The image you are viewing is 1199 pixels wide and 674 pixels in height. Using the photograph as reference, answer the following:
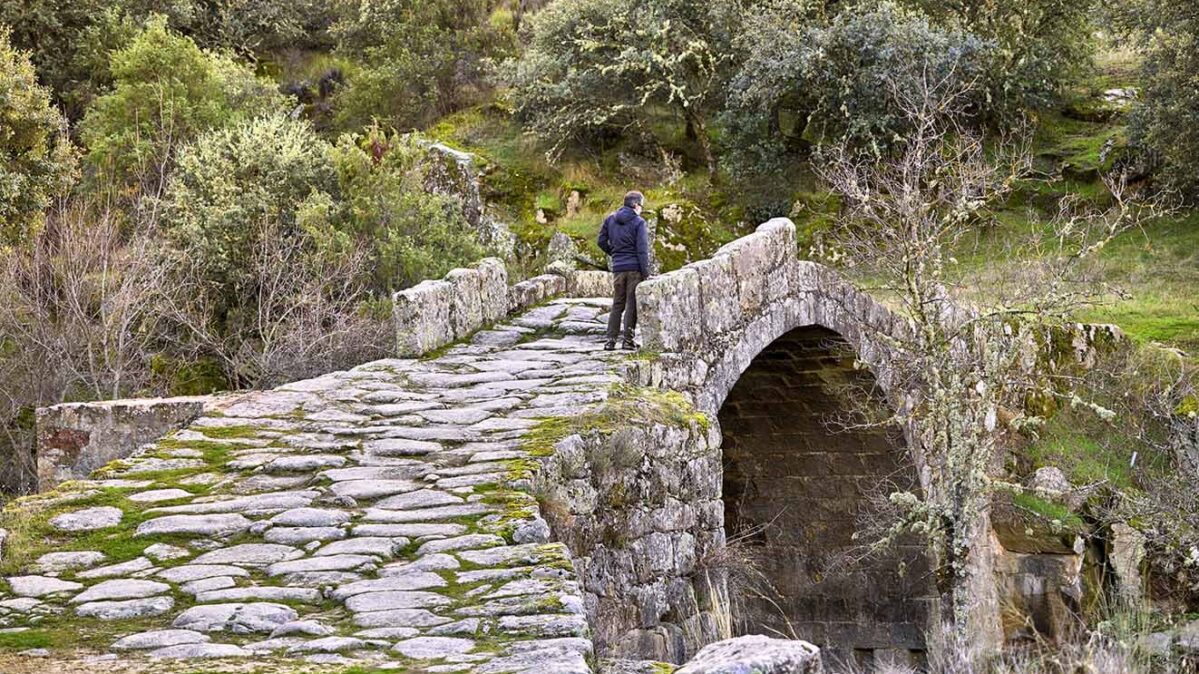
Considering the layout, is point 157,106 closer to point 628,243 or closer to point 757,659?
point 628,243

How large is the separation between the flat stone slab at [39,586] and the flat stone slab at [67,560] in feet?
0.43

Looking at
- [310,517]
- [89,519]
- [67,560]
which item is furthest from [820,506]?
[67,560]

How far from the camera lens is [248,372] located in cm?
1705

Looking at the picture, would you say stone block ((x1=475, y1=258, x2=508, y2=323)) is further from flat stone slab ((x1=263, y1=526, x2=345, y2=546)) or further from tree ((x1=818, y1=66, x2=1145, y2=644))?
flat stone slab ((x1=263, y1=526, x2=345, y2=546))

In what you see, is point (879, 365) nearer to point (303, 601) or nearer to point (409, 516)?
point (409, 516)

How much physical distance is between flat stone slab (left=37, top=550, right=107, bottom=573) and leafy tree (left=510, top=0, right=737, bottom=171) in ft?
66.0

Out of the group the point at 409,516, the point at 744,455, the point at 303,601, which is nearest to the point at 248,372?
the point at 744,455

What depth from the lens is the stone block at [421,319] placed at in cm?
1212

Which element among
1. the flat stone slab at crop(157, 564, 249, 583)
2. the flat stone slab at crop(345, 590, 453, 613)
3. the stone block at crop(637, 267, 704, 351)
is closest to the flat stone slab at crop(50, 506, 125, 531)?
the flat stone slab at crop(157, 564, 249, 583)

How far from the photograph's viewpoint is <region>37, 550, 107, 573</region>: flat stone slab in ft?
20.5

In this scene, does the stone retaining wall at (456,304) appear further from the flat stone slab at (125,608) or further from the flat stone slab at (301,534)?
the flat stone slab at (125,608)

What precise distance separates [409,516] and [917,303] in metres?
8.17

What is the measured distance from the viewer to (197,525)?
686 centimetres

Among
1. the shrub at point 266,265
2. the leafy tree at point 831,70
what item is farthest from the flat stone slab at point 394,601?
the leafy tree at point 831,70
